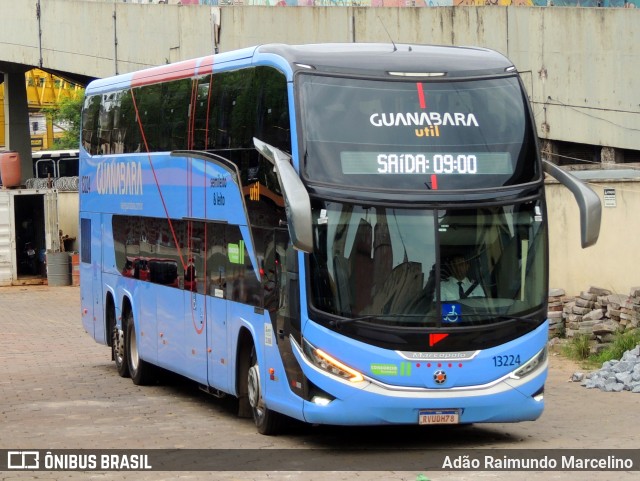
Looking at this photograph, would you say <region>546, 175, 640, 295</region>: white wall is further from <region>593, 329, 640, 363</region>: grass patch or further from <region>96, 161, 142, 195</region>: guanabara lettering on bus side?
<region>96, 161, 142, 195</region>: guanabara lettering on bus side

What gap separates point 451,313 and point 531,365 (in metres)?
1.00

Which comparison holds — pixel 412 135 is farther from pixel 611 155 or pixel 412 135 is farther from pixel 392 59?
pixel 611 155

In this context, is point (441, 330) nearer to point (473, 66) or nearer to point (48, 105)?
point (473, 66)

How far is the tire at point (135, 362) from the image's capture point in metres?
19.6

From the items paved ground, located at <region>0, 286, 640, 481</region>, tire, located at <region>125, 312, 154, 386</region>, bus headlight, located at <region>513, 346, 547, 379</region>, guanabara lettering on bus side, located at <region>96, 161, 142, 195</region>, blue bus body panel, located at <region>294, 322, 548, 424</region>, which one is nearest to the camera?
paved ground, located at <region>0, 286, 640, 481</region>

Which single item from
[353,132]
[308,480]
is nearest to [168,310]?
[353,132]

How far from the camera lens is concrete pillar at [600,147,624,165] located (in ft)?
88.8

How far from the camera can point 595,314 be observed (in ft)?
68.3

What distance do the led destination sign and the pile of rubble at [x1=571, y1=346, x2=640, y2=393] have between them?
5.64 m

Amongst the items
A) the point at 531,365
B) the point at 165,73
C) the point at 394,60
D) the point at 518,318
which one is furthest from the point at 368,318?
the point at 165,73

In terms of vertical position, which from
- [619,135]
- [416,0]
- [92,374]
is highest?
[416,0]

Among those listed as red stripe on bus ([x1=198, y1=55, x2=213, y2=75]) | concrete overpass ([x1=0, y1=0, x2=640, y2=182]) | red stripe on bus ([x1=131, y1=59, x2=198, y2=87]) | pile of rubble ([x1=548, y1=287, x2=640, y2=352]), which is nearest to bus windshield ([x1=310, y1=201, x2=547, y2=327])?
red stripe on bus ([x1=198, y1=55, x2=213, y2=75])

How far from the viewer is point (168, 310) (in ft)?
58.4

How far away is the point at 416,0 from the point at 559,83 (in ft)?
16.0
